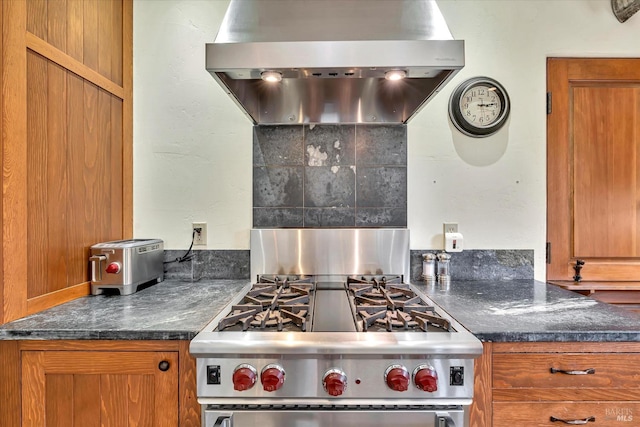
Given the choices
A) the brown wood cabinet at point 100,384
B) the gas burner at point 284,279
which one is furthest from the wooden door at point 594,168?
the brown wood cabinet at point 100,384

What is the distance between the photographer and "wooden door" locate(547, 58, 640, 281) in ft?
5.84

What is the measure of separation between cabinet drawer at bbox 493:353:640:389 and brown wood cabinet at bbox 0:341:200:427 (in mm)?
971

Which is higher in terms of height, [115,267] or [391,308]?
[115,267]

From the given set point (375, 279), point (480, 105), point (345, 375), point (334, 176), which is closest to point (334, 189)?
point (334, 176)

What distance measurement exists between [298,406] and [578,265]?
5.10 feet

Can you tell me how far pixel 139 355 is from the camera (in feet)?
3.53

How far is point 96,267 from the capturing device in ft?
4.85

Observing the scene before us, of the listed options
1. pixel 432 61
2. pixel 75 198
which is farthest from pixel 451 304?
pixel 75 198

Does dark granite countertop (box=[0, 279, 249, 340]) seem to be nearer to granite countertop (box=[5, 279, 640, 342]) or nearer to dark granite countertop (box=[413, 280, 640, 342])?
granite countertop (box=[5, 279, 640, 342])

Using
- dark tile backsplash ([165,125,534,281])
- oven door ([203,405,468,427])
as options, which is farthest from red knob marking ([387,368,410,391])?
dark tile backsplash ([165,125,534,281])

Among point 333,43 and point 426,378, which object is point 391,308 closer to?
point 426,378

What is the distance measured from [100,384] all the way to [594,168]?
232cm

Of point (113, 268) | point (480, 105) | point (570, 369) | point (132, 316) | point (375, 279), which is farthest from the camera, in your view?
point (480, 105)

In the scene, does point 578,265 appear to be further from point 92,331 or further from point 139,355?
point 92,331
